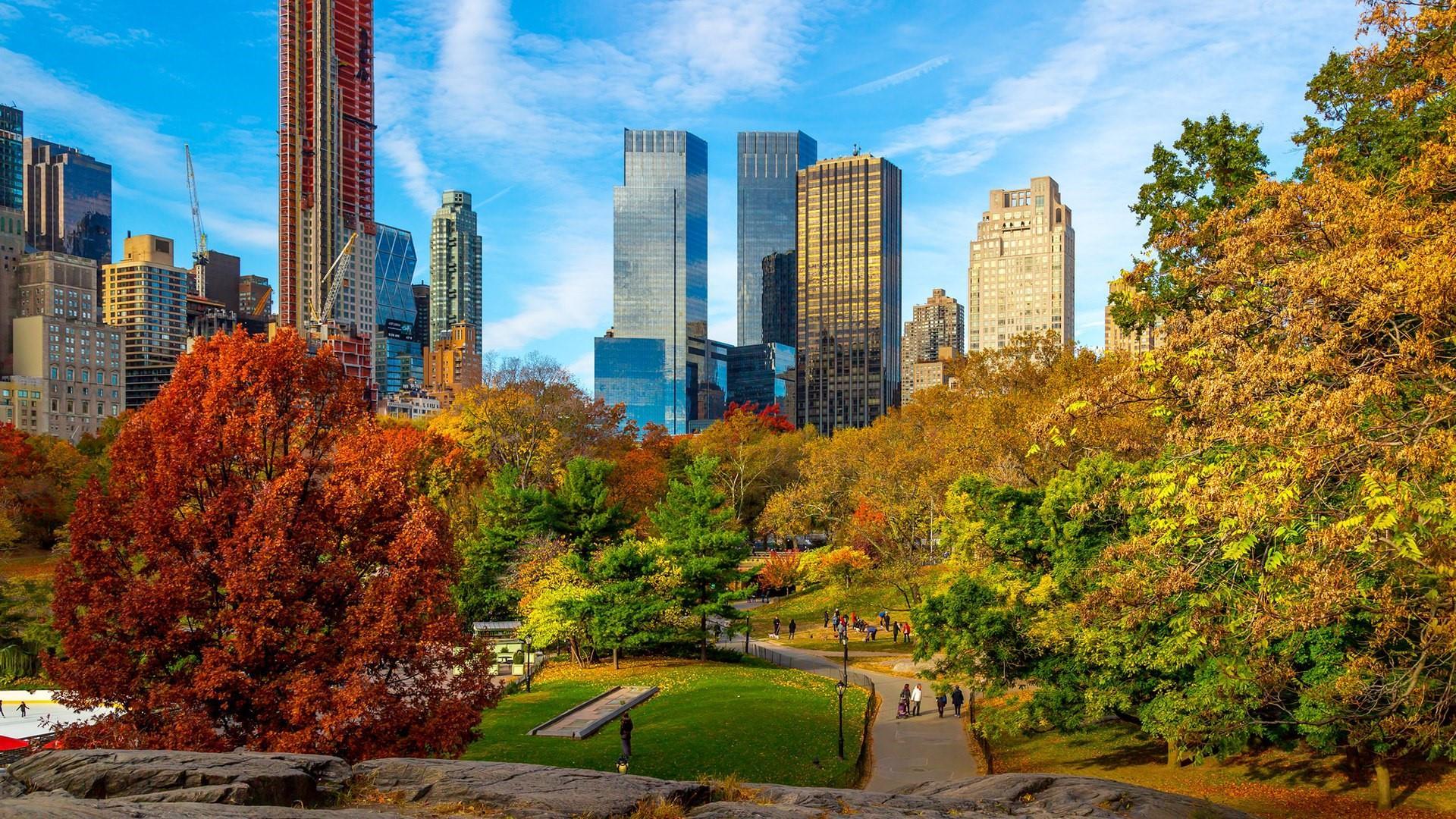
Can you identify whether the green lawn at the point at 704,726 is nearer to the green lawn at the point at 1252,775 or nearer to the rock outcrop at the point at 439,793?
the green lawn at the point at 1252,775

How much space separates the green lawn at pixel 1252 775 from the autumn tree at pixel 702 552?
1713cm

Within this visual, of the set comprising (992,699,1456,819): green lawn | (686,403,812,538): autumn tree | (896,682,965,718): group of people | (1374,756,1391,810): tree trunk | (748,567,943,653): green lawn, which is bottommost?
(748,567,943,653): green lawn

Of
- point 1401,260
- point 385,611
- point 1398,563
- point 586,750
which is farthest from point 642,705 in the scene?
point 1401,260

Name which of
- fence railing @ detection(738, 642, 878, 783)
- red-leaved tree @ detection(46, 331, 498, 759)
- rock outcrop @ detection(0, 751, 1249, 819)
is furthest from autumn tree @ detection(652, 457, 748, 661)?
rock outcrop @ detection(0, 751, 1249, 819)

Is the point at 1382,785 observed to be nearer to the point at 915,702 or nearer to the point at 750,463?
the point at 915,702

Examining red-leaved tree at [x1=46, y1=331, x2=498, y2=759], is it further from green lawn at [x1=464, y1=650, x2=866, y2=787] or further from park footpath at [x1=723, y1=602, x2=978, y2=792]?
park footpath at [x1=723, y1=602, x2=978, y2=792]

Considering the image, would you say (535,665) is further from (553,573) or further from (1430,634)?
(1430,634)

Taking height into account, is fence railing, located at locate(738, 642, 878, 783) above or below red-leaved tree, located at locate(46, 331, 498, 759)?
below

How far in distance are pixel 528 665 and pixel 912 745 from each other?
1767 centimetres

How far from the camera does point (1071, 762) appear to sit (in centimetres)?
3091

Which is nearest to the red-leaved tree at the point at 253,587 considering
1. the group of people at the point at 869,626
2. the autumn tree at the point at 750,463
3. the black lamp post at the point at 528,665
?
the black lamp post at the point at 528,665

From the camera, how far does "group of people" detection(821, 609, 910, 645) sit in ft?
188

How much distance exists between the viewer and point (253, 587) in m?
16.9

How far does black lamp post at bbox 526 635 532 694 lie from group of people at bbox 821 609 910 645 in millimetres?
17303
